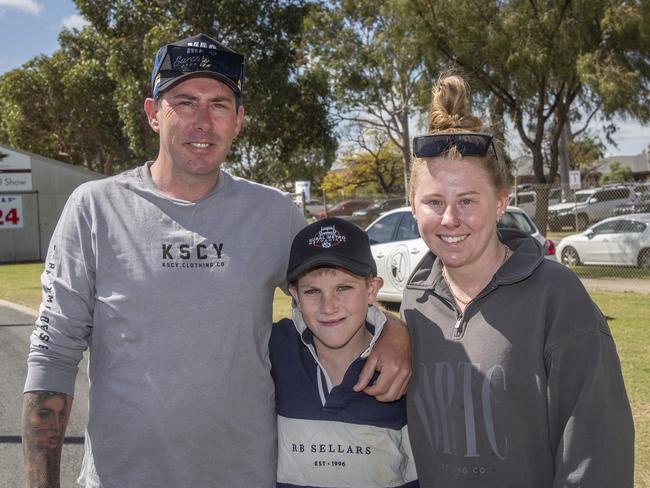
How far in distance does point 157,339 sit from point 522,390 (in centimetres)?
113

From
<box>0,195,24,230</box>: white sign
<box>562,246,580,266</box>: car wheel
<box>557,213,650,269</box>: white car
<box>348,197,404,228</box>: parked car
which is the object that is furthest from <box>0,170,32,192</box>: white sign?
<box>557,213,650,269</box>: white car

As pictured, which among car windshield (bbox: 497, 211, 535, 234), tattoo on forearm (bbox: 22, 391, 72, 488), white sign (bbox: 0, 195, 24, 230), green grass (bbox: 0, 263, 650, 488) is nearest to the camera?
tattoo on forearm (bbox: 22, 391, 72, 488)

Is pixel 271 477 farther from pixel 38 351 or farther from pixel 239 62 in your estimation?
pixel 239 62

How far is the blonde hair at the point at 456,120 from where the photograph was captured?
2.14 m

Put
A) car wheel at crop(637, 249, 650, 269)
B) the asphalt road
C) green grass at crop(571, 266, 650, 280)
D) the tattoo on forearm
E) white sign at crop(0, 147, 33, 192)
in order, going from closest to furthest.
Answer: the tattoo on forearm → the asphalt road → green grass at crop(571, 266, 650, 280) → car wheel at crop(637, 249, 650, 269) → white sign at crop(0, 147, 33, 192)

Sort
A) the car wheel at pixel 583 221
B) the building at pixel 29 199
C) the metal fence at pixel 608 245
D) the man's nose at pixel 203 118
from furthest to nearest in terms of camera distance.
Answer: the car wheel at pixel 583 221 < the building at pixel 29 199 < the metal fence at pixel 608 245 < the man's nose at pixel 203 118

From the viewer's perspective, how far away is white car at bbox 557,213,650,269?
1617cm

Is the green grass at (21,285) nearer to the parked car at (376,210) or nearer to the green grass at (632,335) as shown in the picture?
the green grass at (632,335)

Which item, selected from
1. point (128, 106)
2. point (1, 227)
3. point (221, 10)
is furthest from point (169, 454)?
point (1, 227)

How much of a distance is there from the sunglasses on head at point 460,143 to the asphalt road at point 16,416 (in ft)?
12.2

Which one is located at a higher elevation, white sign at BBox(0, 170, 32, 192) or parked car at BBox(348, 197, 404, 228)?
white sign at BBox(0, 170, 32, 192)

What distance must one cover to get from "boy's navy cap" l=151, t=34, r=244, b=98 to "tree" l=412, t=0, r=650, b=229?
14688mm

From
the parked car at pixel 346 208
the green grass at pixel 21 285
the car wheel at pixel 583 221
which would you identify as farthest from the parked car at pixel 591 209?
the green grass at pixel 21 285

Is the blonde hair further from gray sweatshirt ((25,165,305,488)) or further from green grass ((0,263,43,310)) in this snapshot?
green grass ((0,263,43,310))
